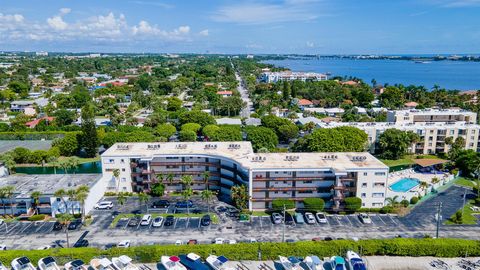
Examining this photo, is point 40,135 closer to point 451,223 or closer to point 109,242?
point 109,242

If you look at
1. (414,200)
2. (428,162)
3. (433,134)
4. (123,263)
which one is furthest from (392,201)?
(123,263)

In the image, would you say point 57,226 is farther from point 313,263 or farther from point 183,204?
point 313,263

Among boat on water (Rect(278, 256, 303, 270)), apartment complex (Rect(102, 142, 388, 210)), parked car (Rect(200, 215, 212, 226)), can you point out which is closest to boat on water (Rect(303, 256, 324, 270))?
boat on water (Rect(278, 256, 303, 270))

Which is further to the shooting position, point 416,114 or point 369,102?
point 369,102

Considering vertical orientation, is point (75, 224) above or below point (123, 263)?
below

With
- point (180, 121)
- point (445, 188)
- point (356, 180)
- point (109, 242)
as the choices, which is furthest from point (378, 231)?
point (180, 121)

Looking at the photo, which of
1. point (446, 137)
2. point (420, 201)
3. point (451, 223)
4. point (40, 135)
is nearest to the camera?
point (451, 223)
